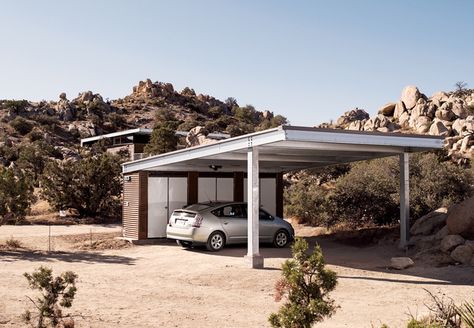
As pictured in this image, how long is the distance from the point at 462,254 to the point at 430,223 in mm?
3098

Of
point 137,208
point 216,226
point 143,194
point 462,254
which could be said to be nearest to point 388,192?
point 462,254

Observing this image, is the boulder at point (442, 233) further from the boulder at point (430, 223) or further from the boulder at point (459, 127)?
the boulder at point (459, 127)

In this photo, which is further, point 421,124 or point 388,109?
point 388,109

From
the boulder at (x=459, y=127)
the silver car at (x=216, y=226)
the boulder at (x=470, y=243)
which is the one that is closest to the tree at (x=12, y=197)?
the silver car at (x=216, y=226)

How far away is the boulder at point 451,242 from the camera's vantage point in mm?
13273

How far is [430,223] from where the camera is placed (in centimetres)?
1580

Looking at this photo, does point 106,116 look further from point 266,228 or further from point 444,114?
point 266,228

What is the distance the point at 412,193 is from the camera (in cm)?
1794

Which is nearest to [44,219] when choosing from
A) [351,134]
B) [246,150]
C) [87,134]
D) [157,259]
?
[157,259]

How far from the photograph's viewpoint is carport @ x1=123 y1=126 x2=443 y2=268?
11656 mm

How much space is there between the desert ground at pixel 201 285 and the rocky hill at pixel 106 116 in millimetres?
39268

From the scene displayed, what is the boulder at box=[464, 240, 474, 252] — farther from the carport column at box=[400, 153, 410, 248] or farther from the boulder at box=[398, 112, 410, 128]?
the boulder at box=[398, 112, 410, 128]

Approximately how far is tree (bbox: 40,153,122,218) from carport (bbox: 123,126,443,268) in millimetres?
8398

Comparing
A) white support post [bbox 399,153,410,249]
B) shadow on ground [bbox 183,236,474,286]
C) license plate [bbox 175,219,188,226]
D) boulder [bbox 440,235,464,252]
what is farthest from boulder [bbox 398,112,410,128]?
license plate [bbox 175,219,188,226]
